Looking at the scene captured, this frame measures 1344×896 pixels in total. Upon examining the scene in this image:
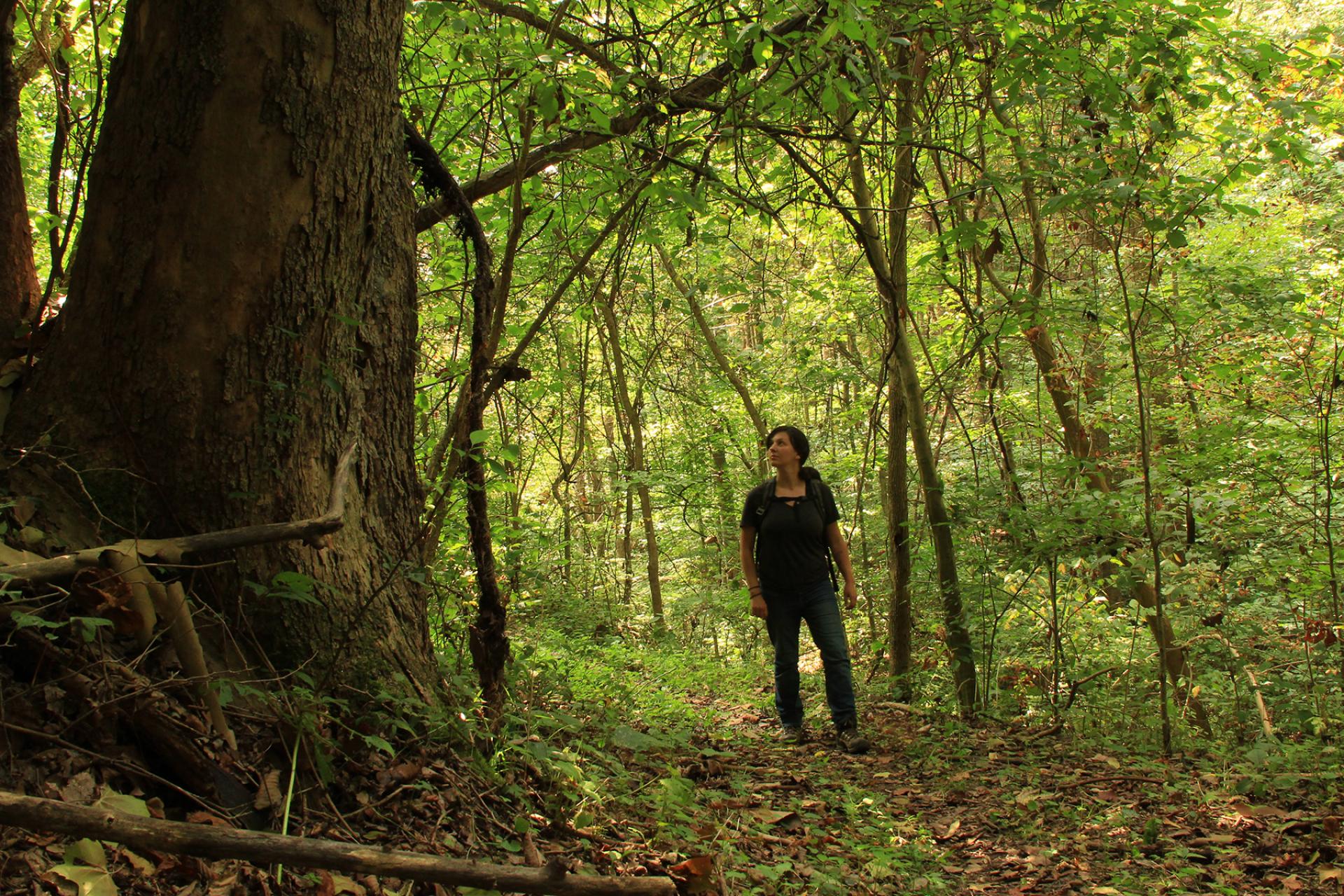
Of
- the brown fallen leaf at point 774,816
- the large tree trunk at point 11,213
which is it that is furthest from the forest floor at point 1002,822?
the large tree trunk at point 11,213

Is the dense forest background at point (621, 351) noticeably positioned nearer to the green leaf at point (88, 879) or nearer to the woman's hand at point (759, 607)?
the green leaf at point (88, 879)

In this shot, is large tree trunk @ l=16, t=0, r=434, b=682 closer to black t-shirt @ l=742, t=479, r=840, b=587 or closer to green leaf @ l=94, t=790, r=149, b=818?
green leaf @ l=94, t=790, r=149, b=818

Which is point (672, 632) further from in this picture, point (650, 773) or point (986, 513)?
point (650, 773)

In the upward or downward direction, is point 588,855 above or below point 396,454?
below

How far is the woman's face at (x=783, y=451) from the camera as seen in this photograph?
18.0ft

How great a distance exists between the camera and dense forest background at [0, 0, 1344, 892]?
2506mm

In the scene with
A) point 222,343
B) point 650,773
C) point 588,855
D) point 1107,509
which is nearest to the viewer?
point 222,343

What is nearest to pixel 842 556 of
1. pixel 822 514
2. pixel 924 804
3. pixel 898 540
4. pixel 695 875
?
pixel 822 514

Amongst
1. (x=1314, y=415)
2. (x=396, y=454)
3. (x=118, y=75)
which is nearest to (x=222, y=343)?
(x=396, y=454)

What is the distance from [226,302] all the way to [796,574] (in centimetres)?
381

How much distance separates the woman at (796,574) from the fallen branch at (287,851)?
3856 millimetres

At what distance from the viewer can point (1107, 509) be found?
18.4 ft

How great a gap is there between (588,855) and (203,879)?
118 centimetres

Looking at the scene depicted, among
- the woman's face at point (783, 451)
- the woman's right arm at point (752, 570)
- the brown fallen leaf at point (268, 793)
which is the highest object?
the woman's face at point (783, 451)
